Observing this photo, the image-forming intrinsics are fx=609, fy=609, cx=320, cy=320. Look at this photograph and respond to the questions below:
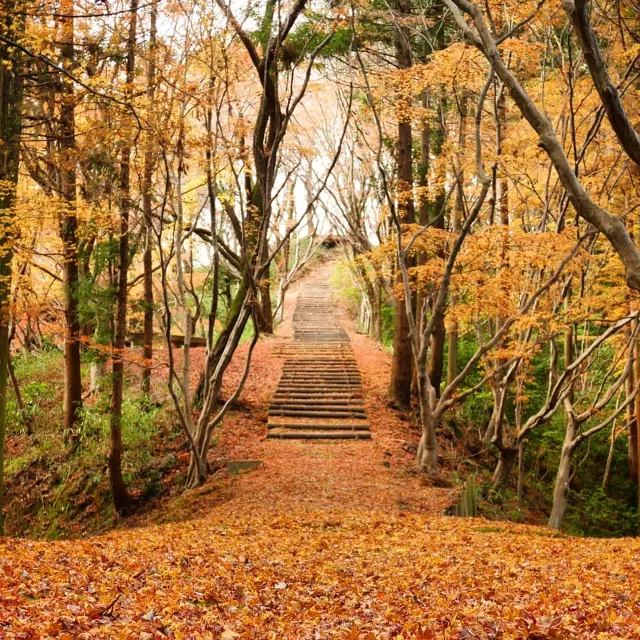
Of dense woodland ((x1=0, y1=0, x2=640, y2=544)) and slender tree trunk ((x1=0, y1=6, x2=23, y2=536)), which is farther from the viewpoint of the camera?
dense woodland ((x1=0, y1=0, x2=640, y2=544))

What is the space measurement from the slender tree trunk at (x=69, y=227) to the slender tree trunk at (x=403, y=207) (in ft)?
19.1

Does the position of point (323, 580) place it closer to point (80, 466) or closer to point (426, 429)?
point (426, 429)

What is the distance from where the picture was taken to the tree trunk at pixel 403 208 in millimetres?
12422

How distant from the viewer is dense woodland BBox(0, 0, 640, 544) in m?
8.65

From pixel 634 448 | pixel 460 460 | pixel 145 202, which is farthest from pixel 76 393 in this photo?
pixel 634 448

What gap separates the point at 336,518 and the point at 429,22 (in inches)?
382

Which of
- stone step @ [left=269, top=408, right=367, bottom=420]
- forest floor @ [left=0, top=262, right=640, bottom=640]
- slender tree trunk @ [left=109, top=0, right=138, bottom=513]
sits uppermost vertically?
slender tree trunk @ [left=109, top=0, right=138, bottom=513]

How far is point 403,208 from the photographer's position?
13.6 meters

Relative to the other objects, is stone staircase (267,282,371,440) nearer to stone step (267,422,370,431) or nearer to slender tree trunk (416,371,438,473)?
stone step (267,422,370,431)

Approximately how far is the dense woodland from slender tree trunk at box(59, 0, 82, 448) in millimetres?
69

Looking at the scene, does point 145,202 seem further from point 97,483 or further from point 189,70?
point 97,483

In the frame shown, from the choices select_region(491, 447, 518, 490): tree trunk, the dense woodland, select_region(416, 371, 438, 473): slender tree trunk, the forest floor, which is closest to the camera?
the forest floor

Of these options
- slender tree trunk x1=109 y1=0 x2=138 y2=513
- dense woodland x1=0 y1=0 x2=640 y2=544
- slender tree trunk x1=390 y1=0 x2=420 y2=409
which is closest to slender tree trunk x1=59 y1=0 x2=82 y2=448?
dense woodland x1=0 y1=0 x2=640 y2=544

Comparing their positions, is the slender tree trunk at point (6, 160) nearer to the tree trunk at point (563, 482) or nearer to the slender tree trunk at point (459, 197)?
the slender tree trunk at point (459, 197)
